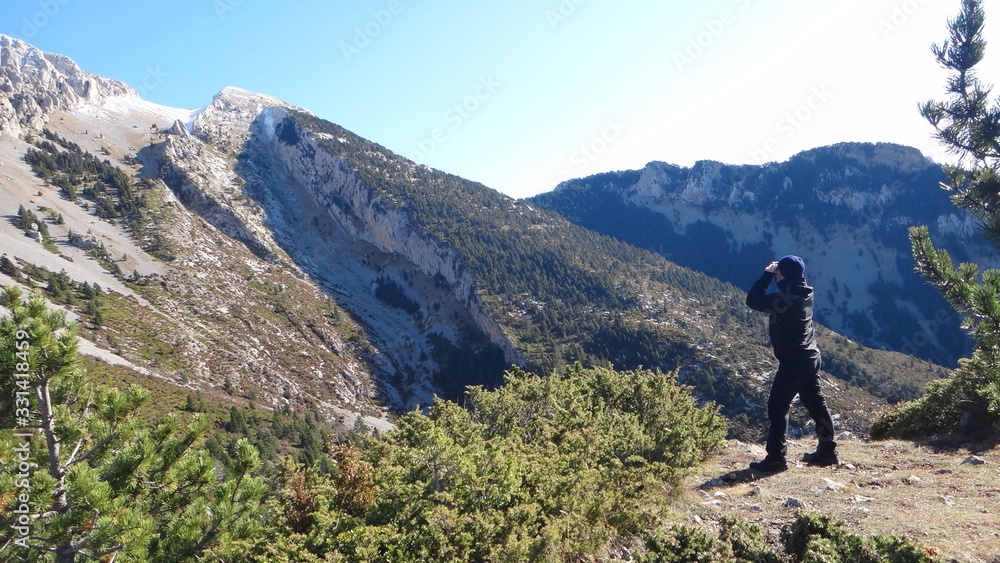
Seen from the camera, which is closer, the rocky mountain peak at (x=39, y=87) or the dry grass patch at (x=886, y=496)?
the dry grass patch at (x=886, y=496)

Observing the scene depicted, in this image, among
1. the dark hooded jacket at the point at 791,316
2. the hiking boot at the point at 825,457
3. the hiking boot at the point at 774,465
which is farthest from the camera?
the hiking boot at the point at 825,457

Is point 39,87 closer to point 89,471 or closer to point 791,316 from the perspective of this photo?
point 89,471

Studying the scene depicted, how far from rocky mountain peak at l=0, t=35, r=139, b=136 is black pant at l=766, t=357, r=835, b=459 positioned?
444ft

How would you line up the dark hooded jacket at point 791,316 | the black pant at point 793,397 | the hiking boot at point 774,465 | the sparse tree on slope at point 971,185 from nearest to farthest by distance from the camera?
the sparse tree on slope at point 971,185 < the dark hooded jacket at point 791,316 < the black pant at point 793,397 < the hiking boot at point 774,465

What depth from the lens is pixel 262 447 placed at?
39344 millimetres

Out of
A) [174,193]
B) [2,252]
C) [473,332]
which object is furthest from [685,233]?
[2,252]

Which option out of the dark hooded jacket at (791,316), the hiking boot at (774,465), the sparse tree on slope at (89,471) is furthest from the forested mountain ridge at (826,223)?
the sparse tree on slope at (89,471)

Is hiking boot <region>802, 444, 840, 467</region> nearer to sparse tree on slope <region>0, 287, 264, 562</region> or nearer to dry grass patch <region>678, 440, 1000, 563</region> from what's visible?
dry grass patch <region>678, 440, 1000, 563</region>

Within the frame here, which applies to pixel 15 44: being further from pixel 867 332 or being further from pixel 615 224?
pixel 867 332

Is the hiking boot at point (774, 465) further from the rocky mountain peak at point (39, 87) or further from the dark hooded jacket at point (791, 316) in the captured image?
the rocky mountain peak at point (39, 87)

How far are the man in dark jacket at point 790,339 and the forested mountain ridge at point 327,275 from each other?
177 ft

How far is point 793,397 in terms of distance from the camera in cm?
691

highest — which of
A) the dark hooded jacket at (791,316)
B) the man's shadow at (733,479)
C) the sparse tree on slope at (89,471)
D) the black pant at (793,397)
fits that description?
the dark hooded jacket at (791,316)

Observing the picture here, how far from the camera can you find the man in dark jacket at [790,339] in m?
6.58
